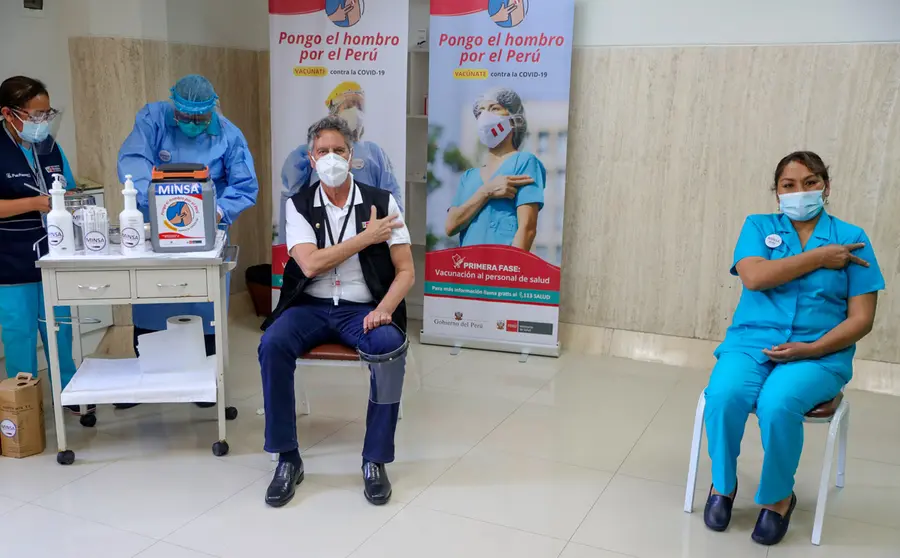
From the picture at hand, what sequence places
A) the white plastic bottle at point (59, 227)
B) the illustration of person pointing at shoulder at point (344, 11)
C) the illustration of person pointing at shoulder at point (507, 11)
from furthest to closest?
the illustration of person pointing at shoulder at point (344, 11), the illustration of person pointing at shoulder at point (507, 11), the white plastic bottle at point (59, 227)

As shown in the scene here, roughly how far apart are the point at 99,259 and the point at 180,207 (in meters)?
0.34

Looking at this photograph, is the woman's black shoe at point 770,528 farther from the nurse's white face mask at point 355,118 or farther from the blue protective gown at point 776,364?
the nurse's white face mask at point 355,118

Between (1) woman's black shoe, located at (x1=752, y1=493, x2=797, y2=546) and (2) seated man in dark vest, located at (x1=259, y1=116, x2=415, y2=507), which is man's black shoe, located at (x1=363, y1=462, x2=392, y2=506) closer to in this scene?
(2) seated man in dark vest, located at (x1=259, y1=116, x2=415, y2=507)

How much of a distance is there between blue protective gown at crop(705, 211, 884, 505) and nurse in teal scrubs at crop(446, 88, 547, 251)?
66.2 inches

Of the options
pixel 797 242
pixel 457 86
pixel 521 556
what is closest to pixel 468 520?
pixel 521 556

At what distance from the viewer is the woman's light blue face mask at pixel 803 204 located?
8.81 ft

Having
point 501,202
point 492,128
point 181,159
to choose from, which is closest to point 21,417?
point 181,159

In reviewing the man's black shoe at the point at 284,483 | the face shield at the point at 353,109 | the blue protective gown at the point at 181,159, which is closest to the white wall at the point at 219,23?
the face shield at the point at 353,109

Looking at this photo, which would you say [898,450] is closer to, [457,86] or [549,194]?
[549,194]

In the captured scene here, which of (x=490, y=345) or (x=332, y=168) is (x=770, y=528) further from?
(x=490, y=345)

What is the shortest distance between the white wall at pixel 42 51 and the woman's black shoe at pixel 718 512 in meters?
3.64

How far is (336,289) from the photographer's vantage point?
3072 mm

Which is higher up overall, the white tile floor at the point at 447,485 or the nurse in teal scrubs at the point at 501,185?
the nurse in teal scrubs at the point at 501,185

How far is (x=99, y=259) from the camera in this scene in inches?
112
